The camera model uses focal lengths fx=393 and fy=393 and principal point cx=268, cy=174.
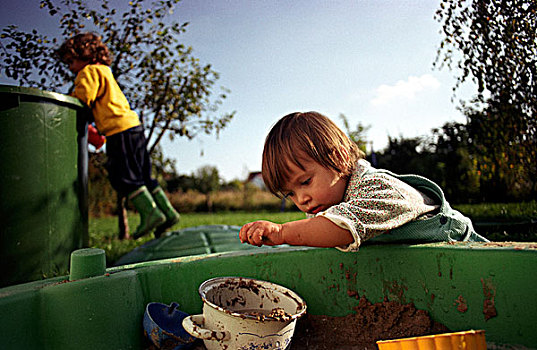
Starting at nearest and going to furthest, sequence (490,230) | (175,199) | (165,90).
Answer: (490,230)
(165,90)
(175,199)

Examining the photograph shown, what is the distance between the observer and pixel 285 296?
1.17 meters

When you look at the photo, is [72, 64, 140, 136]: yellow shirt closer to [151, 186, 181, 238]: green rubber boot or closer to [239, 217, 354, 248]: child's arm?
[151, 186, 181, 238]: green rubber boot

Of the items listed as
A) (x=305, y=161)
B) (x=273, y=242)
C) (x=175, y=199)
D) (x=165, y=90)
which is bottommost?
(x=175, y=199)

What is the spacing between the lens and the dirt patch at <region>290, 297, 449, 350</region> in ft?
3.66

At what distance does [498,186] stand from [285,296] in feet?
13.7

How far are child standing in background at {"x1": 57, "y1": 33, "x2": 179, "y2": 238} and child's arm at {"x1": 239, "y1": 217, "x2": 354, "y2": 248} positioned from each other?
2.24 metres

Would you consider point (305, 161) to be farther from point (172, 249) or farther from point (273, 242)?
point (172, 249)

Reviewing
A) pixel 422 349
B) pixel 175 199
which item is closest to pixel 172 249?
pixel 422 349

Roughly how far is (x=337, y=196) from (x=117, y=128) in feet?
7.25

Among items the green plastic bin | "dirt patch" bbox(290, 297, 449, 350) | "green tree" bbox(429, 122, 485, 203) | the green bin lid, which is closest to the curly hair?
the green plastic bin

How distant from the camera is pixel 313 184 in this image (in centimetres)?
128

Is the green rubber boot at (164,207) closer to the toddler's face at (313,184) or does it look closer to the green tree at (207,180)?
the toddler's face at (313,184)

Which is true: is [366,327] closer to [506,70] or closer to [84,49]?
[506,70]

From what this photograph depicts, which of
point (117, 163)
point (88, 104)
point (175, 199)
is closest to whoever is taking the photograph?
point (88, 104)
